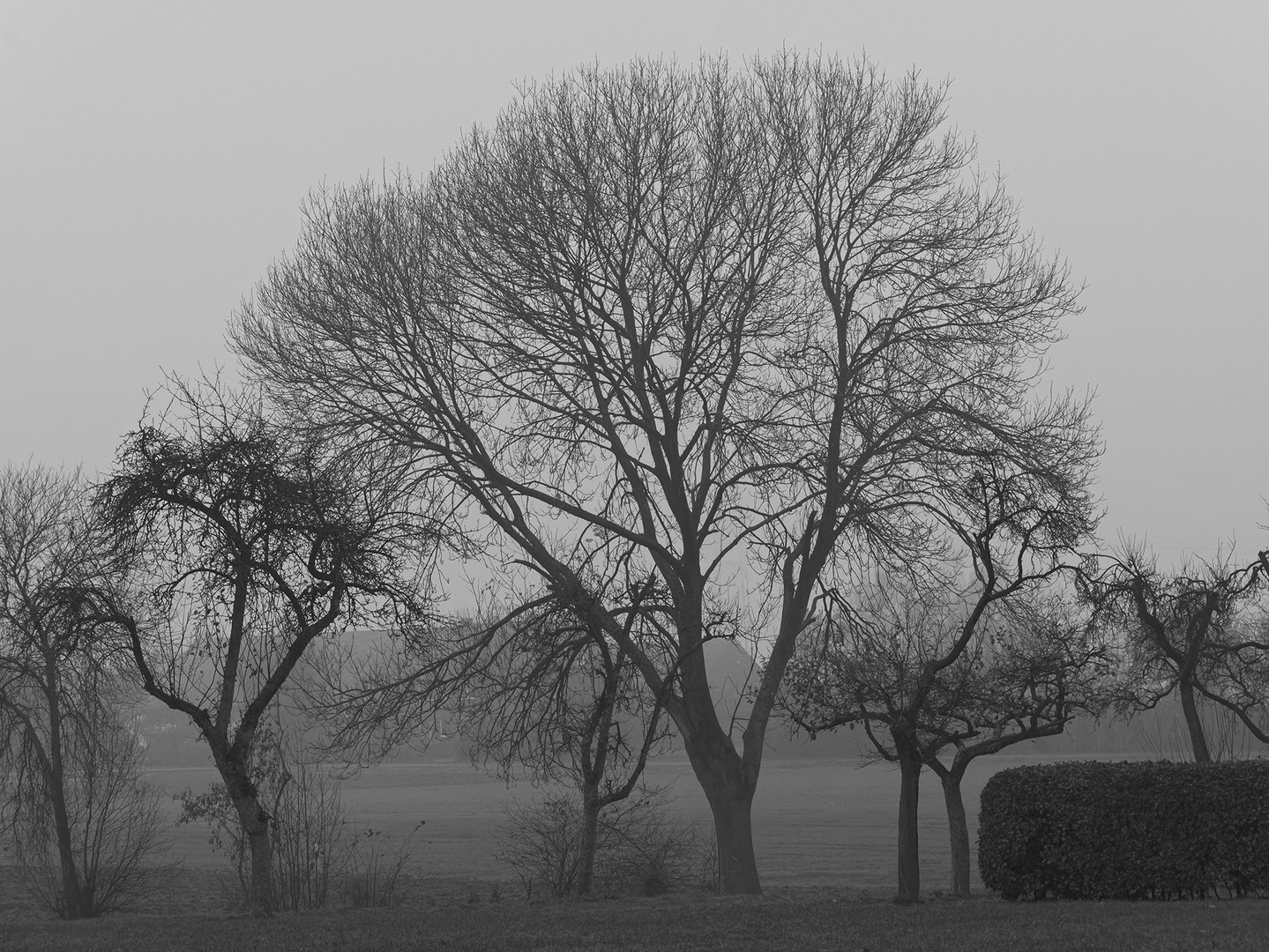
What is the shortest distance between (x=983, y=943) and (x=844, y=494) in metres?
7.25

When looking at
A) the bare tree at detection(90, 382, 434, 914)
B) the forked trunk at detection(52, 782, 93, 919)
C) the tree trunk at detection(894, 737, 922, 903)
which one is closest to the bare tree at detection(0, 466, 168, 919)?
the forked trunk at detection(52, 782, 93, 919)

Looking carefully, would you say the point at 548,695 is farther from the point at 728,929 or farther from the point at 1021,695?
the point at 1021,695

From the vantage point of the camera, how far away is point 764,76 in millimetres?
17094

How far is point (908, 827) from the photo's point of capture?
1433cm

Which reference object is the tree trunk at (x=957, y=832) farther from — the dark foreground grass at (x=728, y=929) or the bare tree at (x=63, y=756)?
the bare tree at (x=63, y=756)

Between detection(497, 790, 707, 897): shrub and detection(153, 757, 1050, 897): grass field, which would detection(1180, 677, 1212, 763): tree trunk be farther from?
detection(497, 790, 707, 897): shrub

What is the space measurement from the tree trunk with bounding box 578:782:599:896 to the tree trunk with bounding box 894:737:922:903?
5.24m

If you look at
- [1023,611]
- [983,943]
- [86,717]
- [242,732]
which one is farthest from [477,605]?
[86,717]

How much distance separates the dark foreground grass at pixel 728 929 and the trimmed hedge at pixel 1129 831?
0.57m

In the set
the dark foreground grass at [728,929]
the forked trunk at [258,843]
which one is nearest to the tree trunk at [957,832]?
the dark foreground grass at [728,929]

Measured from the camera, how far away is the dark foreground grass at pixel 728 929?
10086 mm

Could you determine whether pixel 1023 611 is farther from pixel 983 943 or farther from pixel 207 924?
pixel 207 924

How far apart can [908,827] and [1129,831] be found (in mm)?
2529

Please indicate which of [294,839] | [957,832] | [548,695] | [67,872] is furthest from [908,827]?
[67,872]
